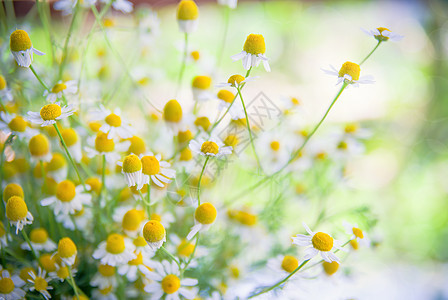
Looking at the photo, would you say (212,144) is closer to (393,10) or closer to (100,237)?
(100,237)

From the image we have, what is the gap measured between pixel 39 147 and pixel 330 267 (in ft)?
0.85

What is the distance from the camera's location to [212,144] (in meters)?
0.29

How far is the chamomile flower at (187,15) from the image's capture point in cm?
34

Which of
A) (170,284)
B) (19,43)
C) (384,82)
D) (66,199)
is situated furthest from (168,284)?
(384,82)

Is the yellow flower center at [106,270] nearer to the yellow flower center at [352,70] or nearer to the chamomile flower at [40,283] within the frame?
the chamomile flower at [40,283]

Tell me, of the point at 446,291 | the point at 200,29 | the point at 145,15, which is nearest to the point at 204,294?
the point at 145,15

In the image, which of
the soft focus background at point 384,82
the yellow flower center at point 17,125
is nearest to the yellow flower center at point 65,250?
the yellow flower center at point 17,125

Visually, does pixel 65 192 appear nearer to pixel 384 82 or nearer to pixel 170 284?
pixel 170 284

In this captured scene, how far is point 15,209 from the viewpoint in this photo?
0.27m

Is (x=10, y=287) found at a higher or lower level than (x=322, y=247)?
lower

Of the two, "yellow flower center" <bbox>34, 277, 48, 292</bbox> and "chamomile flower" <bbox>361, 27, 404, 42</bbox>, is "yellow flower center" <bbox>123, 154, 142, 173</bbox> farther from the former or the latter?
"chamomile flower" <bbox>361, 27, 404, 42</bbox>

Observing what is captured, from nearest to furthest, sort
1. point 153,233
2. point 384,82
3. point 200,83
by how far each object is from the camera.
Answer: point 153,233, point 200,83, point 384,82

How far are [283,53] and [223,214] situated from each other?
944 mm

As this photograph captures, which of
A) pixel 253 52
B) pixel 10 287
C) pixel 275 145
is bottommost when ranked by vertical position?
pixel 10 287
